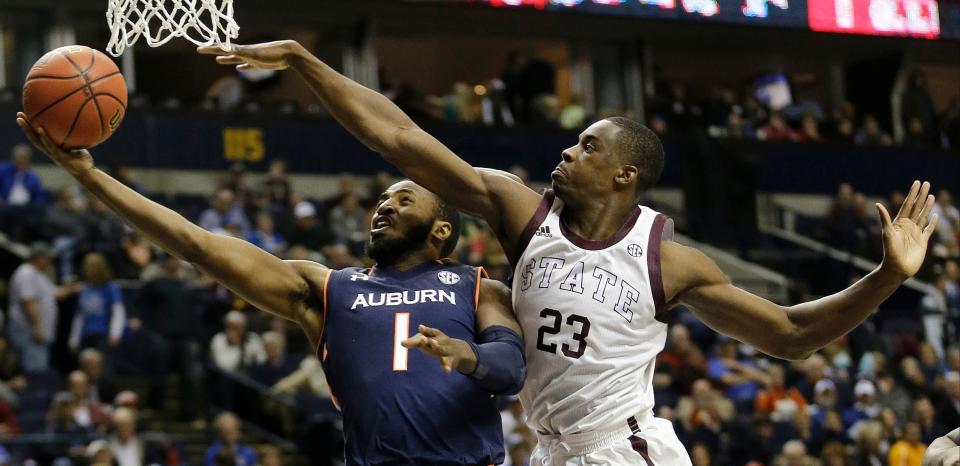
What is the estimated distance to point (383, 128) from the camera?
500cm

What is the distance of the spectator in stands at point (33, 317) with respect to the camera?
11992 mm

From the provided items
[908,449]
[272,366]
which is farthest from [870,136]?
[272,366]

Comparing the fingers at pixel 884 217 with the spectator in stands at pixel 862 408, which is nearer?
the fingers at pixel 884 217

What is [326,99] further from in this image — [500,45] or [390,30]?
[500,45]

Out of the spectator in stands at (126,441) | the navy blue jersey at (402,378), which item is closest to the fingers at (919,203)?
the navy blue jersey at (402,378)

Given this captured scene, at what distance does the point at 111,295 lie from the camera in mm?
12305

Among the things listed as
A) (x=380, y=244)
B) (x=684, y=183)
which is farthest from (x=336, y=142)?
(x=380, y=244)

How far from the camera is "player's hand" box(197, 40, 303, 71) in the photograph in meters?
4.86

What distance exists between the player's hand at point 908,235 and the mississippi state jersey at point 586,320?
2.59ft

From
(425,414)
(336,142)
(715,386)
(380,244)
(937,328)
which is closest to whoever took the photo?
(425,414)

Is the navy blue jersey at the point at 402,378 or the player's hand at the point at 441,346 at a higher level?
the player's hand at the point at 441,346

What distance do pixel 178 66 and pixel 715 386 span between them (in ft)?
26.9

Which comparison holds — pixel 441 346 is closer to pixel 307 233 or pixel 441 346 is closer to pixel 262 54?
pixel 262 54

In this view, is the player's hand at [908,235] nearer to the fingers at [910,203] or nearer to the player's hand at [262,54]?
the fingers at [910,203]
